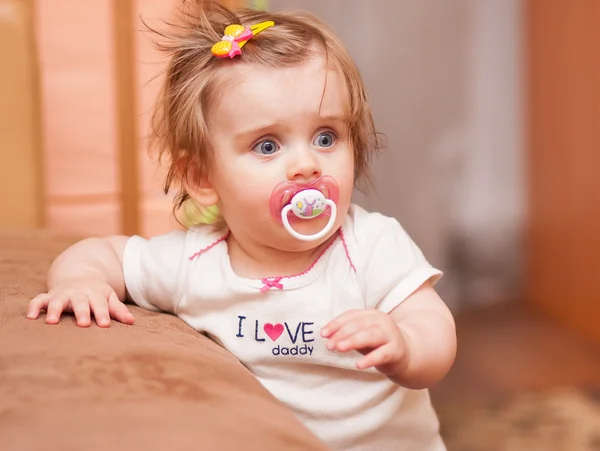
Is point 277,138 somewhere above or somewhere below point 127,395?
above

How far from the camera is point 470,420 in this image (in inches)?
70.6

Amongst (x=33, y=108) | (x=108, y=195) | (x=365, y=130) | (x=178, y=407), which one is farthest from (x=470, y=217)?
(x=178, y=407)

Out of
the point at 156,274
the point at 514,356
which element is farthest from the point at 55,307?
the point at 514,356

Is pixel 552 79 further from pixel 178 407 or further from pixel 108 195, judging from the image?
pixel 178 407

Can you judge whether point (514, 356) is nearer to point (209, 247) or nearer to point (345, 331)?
point (209, 247)

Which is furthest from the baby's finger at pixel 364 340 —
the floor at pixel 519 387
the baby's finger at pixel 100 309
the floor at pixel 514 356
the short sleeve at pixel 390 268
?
the floor at pixel 514 356

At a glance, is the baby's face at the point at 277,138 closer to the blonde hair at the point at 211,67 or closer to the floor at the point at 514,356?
the blonde hair at the point at 211,67

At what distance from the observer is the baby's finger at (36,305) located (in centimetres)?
86

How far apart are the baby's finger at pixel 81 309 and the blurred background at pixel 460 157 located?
800mm

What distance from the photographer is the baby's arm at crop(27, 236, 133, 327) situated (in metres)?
0.86

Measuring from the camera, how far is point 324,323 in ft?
3.08

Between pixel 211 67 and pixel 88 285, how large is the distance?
0.89 feet

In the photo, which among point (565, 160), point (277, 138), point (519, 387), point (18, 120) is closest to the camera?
point (277, 138)

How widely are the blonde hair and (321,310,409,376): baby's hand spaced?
0.85 ft
